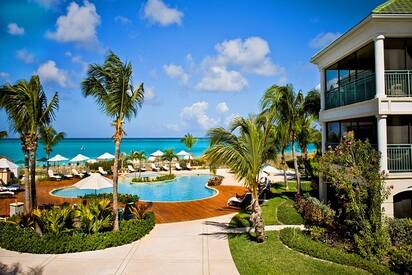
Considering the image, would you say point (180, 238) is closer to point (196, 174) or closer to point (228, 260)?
point (228, 260)

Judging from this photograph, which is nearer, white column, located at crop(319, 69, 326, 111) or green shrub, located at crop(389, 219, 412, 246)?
green shrub, located at crop(389, 219, 412, 246)

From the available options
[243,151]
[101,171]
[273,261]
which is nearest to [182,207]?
[243,151]

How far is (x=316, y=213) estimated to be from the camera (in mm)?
12898

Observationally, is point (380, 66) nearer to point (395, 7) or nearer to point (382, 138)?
point (395, 7)

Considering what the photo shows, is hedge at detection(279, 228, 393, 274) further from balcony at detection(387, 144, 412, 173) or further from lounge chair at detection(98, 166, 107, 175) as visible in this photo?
lounge chair at detection(98, 166, 107, 175)

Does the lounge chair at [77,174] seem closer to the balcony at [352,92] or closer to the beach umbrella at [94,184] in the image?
the beach umbrella at [94,184]

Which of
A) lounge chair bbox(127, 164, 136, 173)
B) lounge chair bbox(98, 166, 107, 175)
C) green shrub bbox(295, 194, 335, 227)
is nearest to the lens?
green shrub bbox(295, 194, 335, 227)

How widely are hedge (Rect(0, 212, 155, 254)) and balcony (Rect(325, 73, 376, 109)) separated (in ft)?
37.5

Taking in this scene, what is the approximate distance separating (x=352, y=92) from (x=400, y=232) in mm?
6584

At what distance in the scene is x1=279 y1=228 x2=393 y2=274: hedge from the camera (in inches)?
360

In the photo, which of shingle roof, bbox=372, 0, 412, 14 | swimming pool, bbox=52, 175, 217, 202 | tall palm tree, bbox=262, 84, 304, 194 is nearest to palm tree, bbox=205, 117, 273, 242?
shingle roof, bbox=372, 0, 412, 14

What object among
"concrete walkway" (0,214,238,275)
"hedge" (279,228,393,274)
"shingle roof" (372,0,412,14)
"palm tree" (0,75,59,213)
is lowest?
"concrete walkway" (0,214,238,275)

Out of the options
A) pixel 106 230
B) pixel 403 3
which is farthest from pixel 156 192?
pixel 403 3

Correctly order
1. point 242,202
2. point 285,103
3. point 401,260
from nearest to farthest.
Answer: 1. point 401,260
2. point 242,202
3. point 285,103
